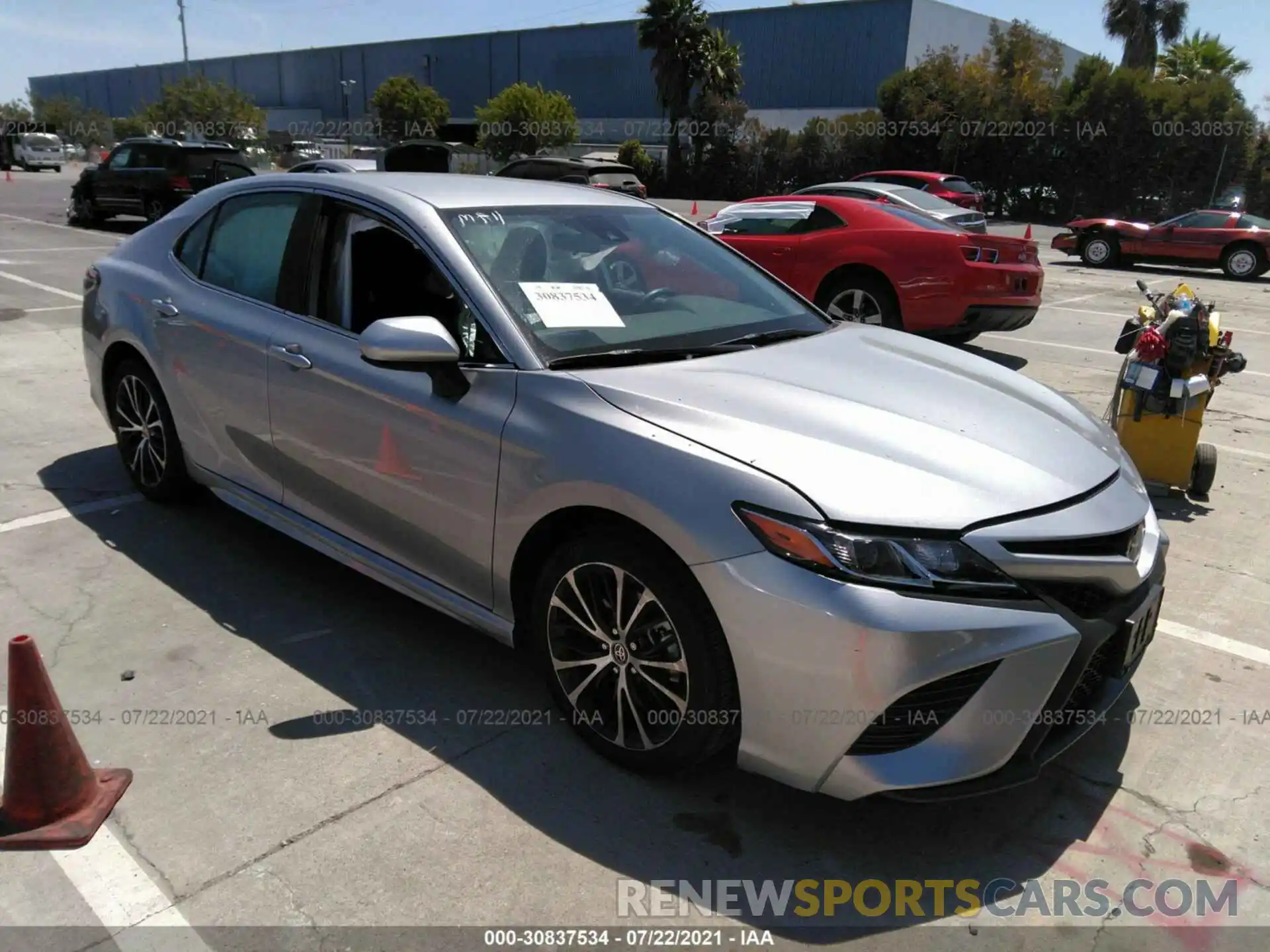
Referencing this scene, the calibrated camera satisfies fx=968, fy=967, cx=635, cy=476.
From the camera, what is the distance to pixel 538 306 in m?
3.21

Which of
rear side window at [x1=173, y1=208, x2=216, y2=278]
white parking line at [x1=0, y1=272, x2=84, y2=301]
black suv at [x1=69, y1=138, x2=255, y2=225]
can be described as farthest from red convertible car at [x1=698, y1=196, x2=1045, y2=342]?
black suv at [x1=69, y1=138, x2=255, y2=225]

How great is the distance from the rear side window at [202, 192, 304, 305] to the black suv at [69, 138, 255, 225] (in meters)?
14.9

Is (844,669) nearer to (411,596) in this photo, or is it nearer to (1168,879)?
(1168,879)

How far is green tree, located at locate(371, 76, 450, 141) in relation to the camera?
2537 inches

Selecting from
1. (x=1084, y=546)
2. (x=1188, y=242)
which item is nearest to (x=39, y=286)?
(x=1084, y=546)

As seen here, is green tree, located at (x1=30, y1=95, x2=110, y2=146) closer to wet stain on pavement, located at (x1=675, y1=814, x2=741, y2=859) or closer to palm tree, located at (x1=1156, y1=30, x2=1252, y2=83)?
palm tree, located at (x1=1156, y1=30, x2=1252, y2=83)

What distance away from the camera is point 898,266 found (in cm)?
831

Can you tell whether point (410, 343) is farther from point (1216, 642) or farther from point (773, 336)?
point (1216, 642)

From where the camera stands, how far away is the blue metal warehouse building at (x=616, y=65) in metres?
52.9

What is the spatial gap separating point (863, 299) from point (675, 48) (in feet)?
133

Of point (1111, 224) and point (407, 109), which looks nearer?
point (1111, 224)

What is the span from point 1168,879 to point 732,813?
1.16 m

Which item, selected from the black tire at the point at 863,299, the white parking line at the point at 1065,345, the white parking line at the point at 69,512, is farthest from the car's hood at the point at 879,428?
the white parking line at the point at 1065,345

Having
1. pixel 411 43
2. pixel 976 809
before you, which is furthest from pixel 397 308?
pixel 411 43
